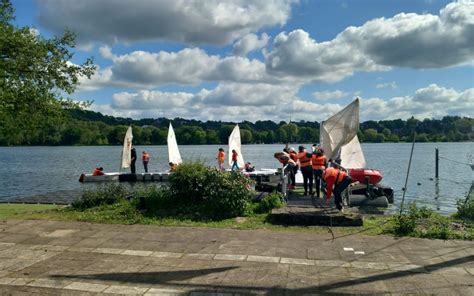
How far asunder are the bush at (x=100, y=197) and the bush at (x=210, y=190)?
2.05 metres

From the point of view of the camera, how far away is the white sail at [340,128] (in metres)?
15.5

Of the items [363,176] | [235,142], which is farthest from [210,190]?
[235,142]

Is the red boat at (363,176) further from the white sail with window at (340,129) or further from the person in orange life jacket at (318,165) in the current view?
the person in orange life jacket at (318,165)

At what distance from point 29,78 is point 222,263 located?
834 centimetres

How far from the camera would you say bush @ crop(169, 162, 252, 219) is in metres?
11.1

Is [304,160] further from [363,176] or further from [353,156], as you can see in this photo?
[353,156]

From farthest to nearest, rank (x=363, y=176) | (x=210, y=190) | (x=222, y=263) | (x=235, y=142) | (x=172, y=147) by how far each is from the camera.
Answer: (x=172, y=147)
(x=235, y=142)
(x=363, y=176)
(x=210, y=190)
(x=222, y=263)

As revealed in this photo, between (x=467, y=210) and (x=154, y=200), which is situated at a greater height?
(x=154, y=200)

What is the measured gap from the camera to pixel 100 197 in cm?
1278

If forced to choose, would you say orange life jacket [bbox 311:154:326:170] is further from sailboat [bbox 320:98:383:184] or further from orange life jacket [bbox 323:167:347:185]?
orange life jacket [bbox 323:167:347:185]

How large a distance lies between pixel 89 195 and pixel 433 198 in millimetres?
21005

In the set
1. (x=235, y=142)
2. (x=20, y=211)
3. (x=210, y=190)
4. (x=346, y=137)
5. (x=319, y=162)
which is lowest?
(x=20, y=211)

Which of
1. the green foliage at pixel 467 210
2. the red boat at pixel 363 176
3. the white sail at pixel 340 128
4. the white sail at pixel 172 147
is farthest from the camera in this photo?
the white sail at pixel 172 147

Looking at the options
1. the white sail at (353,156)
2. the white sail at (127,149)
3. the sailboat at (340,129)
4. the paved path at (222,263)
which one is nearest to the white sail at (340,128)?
the sailboat at (340,129)
